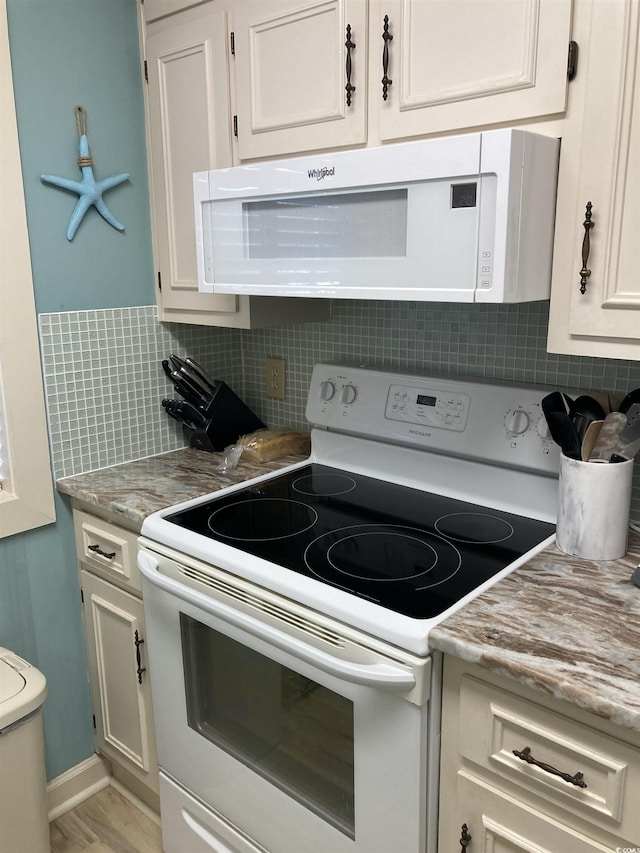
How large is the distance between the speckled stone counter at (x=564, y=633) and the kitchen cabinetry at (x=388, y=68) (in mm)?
788

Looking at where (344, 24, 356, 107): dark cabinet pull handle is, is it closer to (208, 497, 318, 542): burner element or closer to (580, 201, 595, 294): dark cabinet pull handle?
(580, 201, 595, 294): dark cabinet pull handle

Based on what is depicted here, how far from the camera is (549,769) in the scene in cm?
99

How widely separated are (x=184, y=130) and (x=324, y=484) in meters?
0.95

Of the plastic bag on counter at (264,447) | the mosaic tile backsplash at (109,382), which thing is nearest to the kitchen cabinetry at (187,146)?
the mosaic tile backsplash at (109,382)

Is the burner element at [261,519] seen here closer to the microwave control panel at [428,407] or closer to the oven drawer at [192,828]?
the microwave control panel at [428,407]

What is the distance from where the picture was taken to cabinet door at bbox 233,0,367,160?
136 cm

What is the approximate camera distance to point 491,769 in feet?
3.52

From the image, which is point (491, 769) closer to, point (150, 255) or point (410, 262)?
point (410, 262)

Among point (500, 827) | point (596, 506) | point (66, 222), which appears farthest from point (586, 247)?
point (66, 222)

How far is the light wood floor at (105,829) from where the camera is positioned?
71.5 inches

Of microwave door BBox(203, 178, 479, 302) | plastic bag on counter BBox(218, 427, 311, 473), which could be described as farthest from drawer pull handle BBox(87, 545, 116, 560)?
microwave door BBox(203, 178, 479, 302)

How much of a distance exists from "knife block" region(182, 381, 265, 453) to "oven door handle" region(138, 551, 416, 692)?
0.56 meters

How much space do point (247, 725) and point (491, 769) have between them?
22.1 inches

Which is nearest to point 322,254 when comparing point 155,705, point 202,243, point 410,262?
point 410,262
